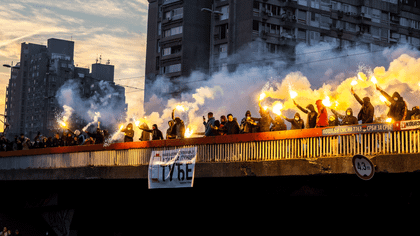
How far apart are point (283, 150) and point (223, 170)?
8.41ft

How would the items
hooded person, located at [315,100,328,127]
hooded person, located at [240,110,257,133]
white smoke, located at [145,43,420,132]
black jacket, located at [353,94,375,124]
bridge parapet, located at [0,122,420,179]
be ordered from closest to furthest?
bridge parapet, located at [0,122,420,179]
black jacket, located at [353,94,375,124]
hooded person, located at [315,100,328,127]
hooded person, located at [240,110,257,133]
white smoke, located at [145,43,420,132]

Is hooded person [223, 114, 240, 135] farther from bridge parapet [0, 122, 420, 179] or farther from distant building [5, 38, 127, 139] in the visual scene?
distant building [5, 38, 127, 139]

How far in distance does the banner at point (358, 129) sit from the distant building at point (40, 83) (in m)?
96.7

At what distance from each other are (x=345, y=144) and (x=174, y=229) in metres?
13.1

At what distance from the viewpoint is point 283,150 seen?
16.6m

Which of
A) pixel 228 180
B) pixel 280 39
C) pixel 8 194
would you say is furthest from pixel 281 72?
pixel 228 180

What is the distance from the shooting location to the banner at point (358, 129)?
14195 millimetres

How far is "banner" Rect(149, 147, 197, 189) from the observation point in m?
18.9

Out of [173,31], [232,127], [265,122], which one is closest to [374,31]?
[173,31]

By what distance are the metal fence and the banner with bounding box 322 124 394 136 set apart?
0.48ft

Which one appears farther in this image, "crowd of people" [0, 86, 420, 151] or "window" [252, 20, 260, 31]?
"window" [252, 20, 260, 31]

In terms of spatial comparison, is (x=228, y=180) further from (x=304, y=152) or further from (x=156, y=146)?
(x=304, y=152)

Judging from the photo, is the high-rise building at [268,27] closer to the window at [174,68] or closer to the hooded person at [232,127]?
the window at [174,68]

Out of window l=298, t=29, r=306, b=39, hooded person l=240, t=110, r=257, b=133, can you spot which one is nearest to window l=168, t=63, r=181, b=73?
window l=298, t=29, r=306, b=39
